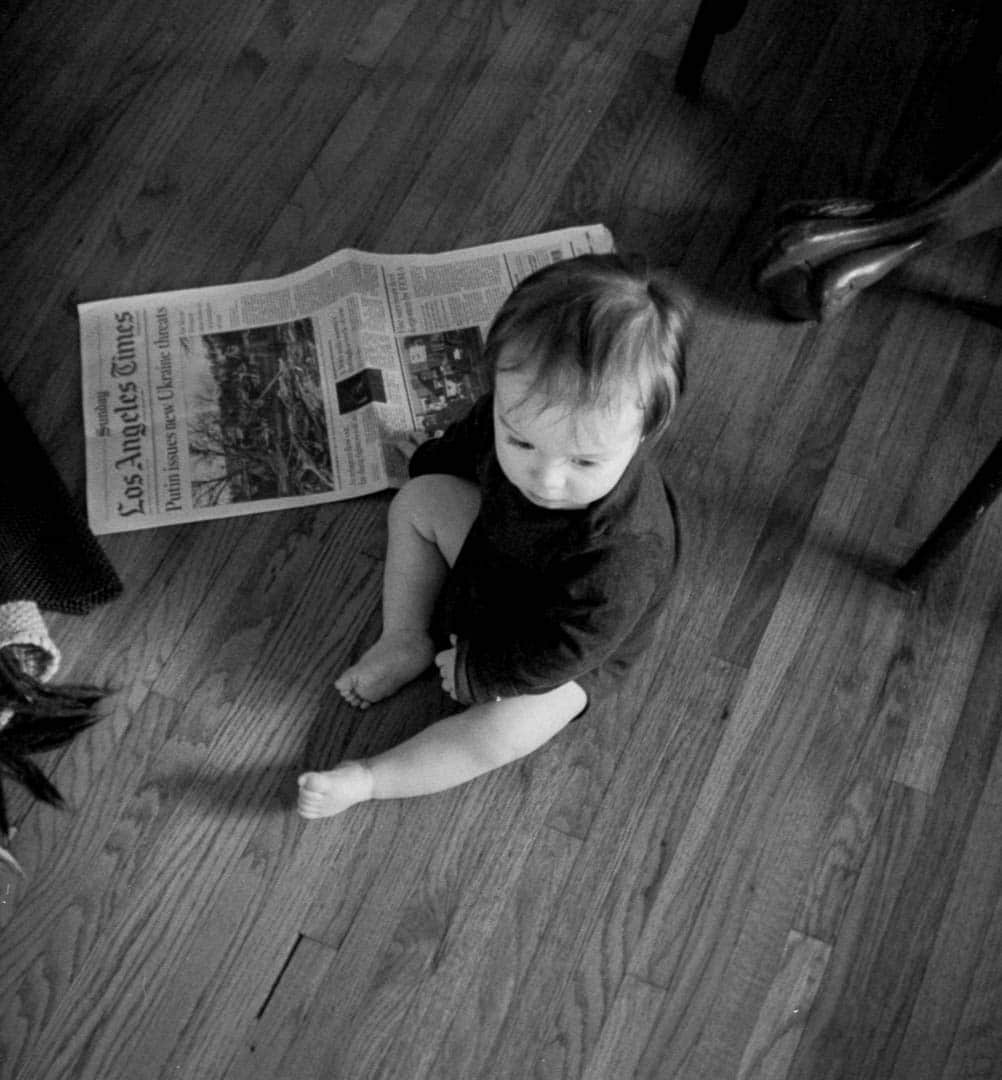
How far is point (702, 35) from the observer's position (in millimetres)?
1318

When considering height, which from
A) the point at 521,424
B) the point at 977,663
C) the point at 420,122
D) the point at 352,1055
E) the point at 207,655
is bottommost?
the point at 977,663

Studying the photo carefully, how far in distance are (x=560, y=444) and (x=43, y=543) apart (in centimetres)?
52

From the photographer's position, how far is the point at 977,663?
1.08m

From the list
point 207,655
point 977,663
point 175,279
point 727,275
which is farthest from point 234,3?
point 977,663

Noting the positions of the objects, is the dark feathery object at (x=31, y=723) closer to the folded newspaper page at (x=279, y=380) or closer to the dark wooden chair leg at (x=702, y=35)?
the folded newspaper page at (x=279, y=380)

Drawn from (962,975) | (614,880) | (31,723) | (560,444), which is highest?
(560,444)

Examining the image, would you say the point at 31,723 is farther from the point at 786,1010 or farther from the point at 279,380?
the point at 786,1010

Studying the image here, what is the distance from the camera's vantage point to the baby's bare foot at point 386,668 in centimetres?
101

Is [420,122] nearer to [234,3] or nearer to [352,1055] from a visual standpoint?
[234,3]

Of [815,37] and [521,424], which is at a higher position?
[521,424]

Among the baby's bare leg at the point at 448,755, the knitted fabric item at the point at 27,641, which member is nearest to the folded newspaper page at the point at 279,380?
the knitted fabric item at the point at 27,641

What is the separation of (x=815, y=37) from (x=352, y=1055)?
1.29m

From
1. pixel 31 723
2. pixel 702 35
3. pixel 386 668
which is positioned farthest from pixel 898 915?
pixel 702 35

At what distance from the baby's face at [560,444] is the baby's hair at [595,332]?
0.03ft
